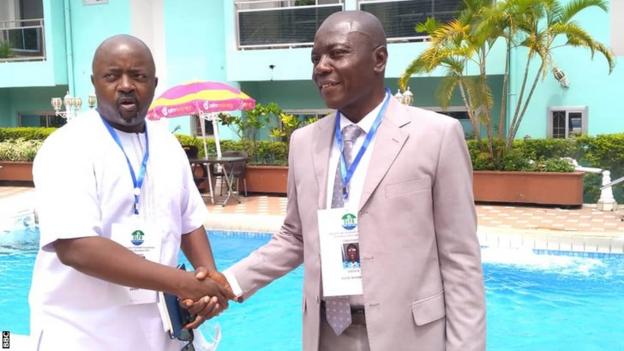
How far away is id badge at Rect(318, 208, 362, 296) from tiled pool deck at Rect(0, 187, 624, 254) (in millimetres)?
6528

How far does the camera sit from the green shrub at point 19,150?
14.4m

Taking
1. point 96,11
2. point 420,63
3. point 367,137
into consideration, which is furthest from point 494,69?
point 367,137

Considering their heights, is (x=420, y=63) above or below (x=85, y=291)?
above

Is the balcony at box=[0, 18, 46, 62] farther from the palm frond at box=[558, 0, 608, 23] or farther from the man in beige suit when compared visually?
the man in beige suit

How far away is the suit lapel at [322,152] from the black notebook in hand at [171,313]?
521 millimetres

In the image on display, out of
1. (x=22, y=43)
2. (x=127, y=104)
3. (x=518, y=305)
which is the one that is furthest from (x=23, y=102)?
(x=127, y=104)

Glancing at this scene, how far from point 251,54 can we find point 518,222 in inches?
311

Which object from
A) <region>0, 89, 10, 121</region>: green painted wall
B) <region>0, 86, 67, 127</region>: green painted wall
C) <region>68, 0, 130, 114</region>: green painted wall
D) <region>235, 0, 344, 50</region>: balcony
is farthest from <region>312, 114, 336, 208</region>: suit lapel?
<region>0, 89, 10, 121</region>: green painted wall

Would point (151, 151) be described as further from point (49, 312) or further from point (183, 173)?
point (49, 312)

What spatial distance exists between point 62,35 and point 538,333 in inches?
602

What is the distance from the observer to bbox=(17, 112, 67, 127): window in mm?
18266

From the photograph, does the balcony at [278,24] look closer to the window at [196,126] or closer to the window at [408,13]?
the window at [408,13]

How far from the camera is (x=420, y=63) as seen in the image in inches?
438

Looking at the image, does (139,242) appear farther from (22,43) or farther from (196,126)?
(22,43)
